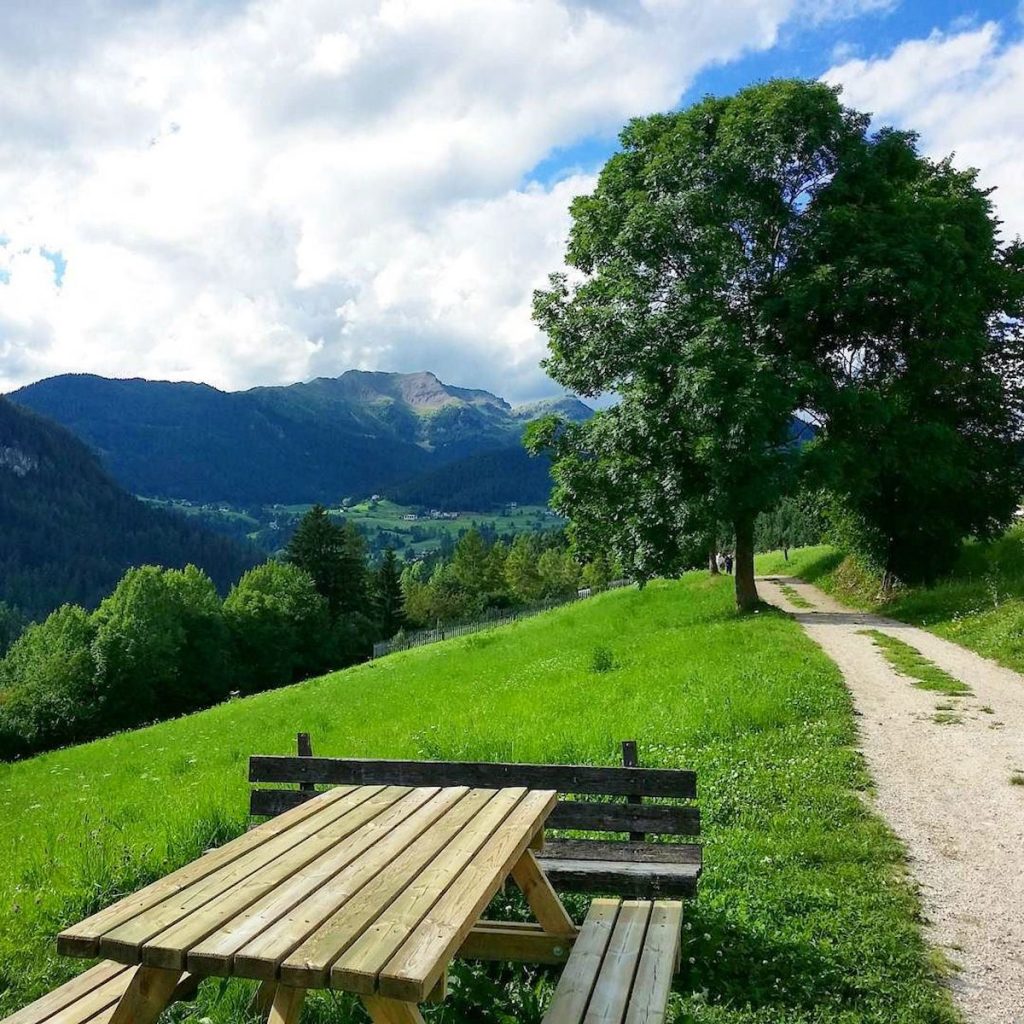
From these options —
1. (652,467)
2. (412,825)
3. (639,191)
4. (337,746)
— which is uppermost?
(639,191)

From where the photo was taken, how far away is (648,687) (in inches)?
648

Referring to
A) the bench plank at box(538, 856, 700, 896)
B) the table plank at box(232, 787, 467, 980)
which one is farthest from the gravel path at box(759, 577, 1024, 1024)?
the table plank at box(232, 787, 467, 980)

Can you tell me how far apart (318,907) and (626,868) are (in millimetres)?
3169

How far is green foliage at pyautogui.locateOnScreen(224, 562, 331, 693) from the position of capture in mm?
76250

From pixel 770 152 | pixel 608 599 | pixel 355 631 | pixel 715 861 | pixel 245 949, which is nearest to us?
pixel 245 949

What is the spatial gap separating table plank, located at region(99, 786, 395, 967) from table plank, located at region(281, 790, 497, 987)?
0.52m

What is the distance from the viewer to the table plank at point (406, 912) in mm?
3312

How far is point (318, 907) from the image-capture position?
3.96m

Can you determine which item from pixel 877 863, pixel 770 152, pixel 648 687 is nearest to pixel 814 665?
pixel 648 687

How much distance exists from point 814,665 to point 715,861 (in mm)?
10017

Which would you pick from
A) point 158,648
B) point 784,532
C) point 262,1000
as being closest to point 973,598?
point 262,1000

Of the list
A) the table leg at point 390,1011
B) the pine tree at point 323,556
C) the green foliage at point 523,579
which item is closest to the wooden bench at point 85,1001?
the table leg at point 390,1011

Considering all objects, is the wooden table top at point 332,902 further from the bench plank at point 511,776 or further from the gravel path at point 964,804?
the gravel path at point 964,804

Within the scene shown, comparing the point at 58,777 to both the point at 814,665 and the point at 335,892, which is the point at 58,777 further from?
the point at 335,892
